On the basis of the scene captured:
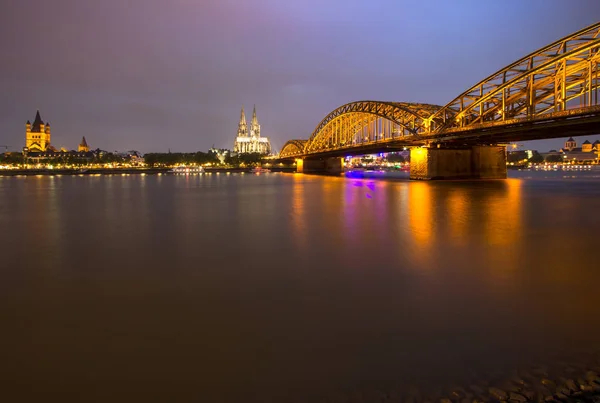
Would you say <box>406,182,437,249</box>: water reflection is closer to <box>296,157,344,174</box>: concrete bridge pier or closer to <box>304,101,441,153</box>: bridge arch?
<box>304,101,441,153</box>: bridge arch

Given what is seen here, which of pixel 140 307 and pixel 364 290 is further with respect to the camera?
pixel 364 290

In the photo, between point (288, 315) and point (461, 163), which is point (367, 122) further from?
point (288, 315)

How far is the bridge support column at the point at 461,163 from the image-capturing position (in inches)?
2303

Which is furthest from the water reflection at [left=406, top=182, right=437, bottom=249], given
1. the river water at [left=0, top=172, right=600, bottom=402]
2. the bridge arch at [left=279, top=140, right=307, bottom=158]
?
the bridge arch at [left=279, top=140, right=307, bottom=158]

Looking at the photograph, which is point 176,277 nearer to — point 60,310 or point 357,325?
point 60,310

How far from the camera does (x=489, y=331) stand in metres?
5.71

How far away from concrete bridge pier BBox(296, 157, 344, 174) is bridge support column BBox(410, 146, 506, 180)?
65753mm

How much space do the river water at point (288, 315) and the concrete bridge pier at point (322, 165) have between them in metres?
114

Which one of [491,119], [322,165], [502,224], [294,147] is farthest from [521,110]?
[294,147]

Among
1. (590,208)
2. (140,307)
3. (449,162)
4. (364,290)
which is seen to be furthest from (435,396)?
(449,162)

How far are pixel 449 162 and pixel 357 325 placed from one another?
57.2 m

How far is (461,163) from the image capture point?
194ft

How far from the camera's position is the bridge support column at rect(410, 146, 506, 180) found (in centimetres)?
5850

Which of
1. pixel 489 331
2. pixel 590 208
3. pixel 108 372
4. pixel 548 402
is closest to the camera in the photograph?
pixel 548 402
